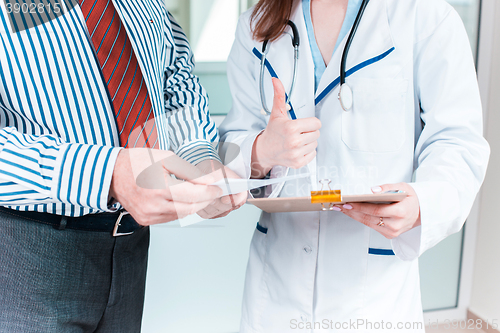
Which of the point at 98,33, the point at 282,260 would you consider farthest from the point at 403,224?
the point at 98,33

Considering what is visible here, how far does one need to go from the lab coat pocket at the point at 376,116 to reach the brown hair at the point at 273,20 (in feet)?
0.79

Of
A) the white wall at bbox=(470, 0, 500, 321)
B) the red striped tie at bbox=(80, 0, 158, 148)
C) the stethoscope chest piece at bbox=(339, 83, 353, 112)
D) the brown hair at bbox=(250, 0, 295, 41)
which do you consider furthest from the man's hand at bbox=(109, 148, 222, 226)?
the white wall at bbox=(470, 0, 500, 321)

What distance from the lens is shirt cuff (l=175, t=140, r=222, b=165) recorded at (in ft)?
2.63

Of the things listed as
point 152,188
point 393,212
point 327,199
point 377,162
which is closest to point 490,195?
point 377,162

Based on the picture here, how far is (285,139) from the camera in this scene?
73 cm

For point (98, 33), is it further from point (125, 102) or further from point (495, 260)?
point (495, 260)

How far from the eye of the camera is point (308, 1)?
0.89 metres

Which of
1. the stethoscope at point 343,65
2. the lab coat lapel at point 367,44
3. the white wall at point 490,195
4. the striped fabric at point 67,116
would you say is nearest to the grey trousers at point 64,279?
the striped fabric at point 67,116

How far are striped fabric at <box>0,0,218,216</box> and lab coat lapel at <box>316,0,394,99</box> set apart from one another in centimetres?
35

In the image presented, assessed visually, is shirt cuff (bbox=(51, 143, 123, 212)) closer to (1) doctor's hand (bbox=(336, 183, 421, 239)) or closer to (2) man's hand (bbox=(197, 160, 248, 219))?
(2) man's hand (bbox=(197, 160, 248, 219))

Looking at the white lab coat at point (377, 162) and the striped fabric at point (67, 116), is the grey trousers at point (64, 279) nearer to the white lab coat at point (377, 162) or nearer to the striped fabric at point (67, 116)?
the striped fabric at point (67, 116)

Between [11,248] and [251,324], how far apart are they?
0.58 meters

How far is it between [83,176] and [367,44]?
2.12 feet

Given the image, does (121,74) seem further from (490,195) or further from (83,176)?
(490,195)
